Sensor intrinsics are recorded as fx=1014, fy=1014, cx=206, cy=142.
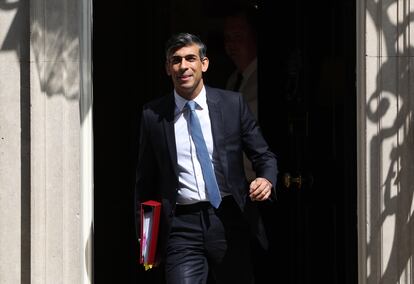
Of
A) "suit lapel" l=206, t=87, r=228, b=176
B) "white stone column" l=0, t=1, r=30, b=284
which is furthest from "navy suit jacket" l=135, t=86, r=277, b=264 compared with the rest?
"white stone column" l=0, t=1, r=30, b=284

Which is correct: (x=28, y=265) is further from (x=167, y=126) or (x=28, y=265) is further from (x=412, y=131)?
(x=412, y=131)

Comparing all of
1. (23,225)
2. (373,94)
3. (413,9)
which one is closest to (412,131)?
(373,94)

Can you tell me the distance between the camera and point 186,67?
226 inches

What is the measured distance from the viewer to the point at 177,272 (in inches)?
226

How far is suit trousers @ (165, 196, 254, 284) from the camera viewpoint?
5762 millimetres

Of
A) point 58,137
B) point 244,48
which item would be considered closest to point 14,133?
point 58,137

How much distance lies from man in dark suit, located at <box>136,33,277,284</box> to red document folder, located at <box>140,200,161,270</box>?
62 millimetres

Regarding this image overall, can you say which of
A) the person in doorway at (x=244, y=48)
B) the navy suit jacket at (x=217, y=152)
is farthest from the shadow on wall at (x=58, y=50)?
the person in doorway at (x=244, y=48)

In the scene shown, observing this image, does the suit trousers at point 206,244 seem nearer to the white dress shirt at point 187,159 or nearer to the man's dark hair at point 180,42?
the white dress shirt at point 187,159

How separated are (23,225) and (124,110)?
1.72 meters

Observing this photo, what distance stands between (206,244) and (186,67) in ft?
3.32

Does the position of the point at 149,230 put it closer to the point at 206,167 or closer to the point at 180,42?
the point at 206,167

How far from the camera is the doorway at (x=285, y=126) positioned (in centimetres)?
687

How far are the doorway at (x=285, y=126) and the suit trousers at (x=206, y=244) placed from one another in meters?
1.04
